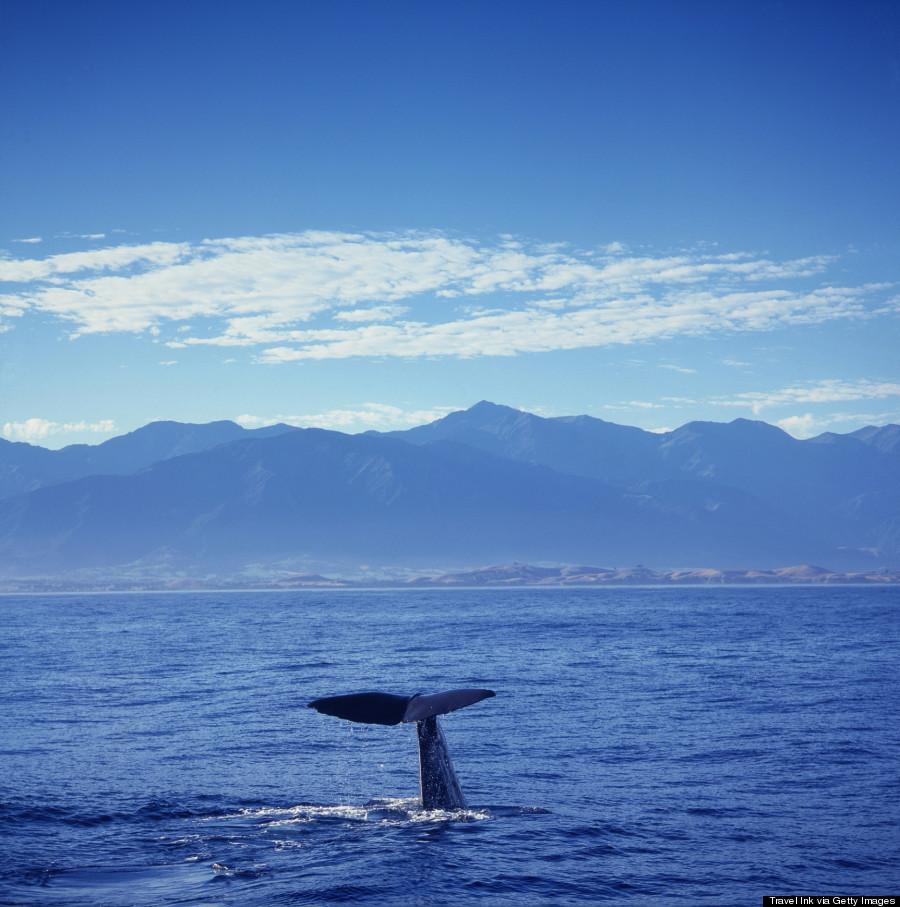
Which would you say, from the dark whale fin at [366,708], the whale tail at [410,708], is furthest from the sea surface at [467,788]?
the dark whale fin at [366,708]

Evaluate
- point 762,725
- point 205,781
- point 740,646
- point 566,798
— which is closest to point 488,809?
point 566,798

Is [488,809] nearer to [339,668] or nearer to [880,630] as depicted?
[339,668]

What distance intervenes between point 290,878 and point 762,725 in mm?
17706

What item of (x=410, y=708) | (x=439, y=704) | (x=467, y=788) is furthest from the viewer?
(x=467, y=788)

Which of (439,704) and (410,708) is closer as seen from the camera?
(439,704)

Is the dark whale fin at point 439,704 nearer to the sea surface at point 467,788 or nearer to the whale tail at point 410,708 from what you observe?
the whale tail at point 410,708

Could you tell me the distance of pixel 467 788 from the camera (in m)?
20.3

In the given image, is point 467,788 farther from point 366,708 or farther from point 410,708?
point 366,708

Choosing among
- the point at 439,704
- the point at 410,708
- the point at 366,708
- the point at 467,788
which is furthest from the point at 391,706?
the point at 467,788

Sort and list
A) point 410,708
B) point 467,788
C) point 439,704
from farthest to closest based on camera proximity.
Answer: point 467,788, point 410,708, point 439,704

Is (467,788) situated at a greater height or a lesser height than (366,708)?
lesser

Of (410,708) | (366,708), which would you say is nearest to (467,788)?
(410,708)

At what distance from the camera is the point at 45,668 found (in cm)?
4688

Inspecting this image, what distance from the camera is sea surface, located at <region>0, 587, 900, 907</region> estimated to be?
47.0ft
